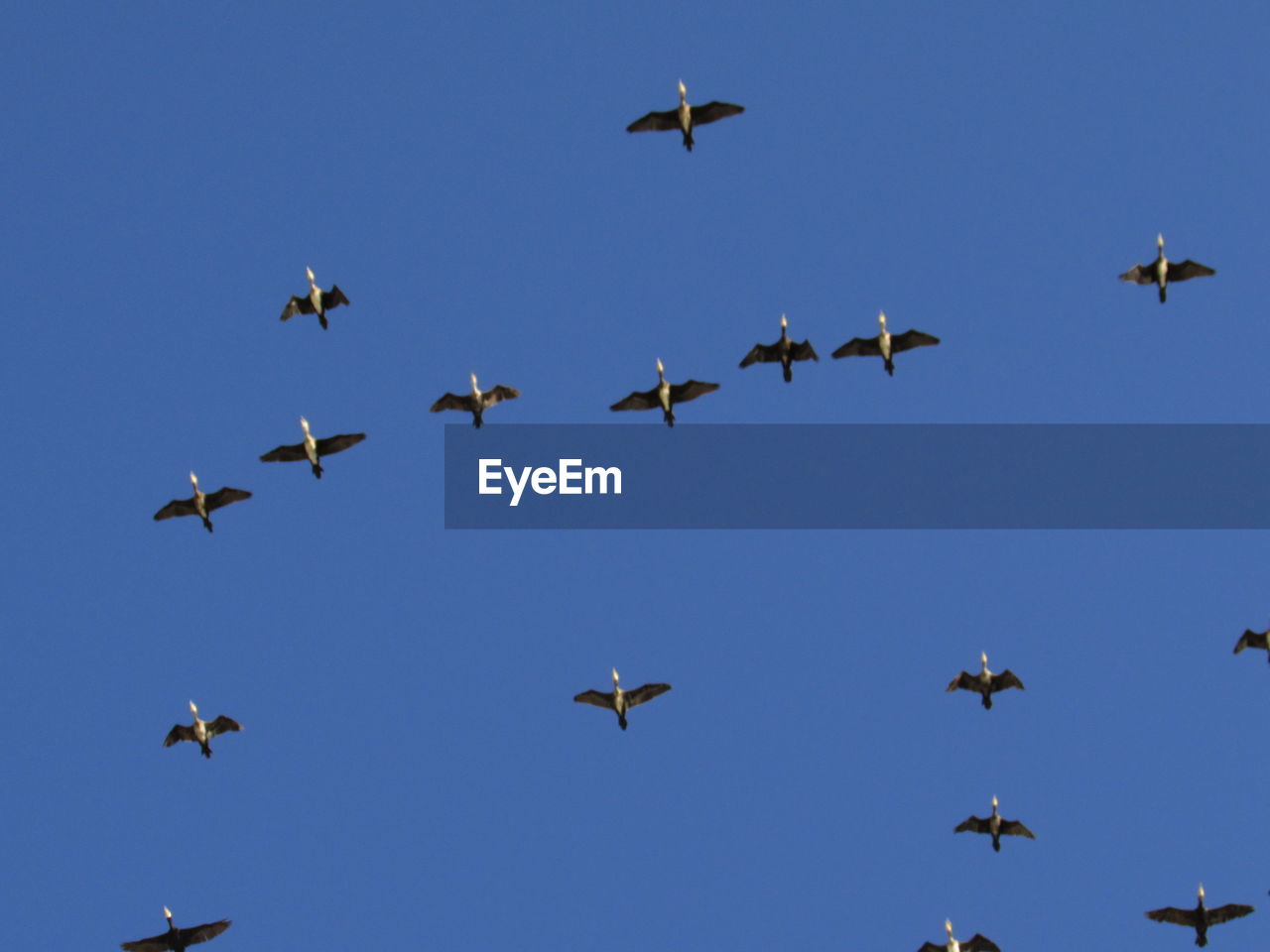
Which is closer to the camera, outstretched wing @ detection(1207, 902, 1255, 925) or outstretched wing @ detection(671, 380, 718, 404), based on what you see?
outstretched wing @ detection(1207, 902, 1255, 925)

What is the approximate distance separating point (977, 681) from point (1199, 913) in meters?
10.4

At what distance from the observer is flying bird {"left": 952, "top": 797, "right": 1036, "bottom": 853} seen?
57.7 metres

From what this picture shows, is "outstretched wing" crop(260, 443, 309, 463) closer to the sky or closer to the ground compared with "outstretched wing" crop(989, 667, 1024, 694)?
closer to the sky

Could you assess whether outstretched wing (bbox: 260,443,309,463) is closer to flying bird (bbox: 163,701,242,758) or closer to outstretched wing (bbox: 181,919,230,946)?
flying bird (bbox: 163,701,242,758)

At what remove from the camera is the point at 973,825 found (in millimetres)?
58250

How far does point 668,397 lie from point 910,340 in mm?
8722

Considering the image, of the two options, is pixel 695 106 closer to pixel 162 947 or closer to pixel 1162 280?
pixel 1162 280

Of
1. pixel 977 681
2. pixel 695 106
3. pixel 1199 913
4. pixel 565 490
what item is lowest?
pixel 1199 913

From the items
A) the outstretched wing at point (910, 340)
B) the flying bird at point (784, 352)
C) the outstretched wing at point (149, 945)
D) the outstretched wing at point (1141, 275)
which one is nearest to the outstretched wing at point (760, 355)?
the flying bird at point (784, 352)

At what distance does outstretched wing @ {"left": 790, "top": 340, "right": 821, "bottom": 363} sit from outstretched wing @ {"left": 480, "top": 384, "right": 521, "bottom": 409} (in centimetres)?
970

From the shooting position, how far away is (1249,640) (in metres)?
57.7

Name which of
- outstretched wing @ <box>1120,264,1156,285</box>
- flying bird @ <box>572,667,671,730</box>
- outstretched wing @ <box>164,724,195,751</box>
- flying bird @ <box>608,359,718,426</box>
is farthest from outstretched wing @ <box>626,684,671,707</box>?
outstretched wing @ <box>1120,264,1156,285</box>

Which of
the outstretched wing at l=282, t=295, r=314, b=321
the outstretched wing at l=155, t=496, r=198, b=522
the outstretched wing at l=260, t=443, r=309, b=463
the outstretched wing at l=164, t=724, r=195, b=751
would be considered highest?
the outstretched wing at l=282, t=295, r=314, b=321

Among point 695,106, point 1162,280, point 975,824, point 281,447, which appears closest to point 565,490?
point 281,447
